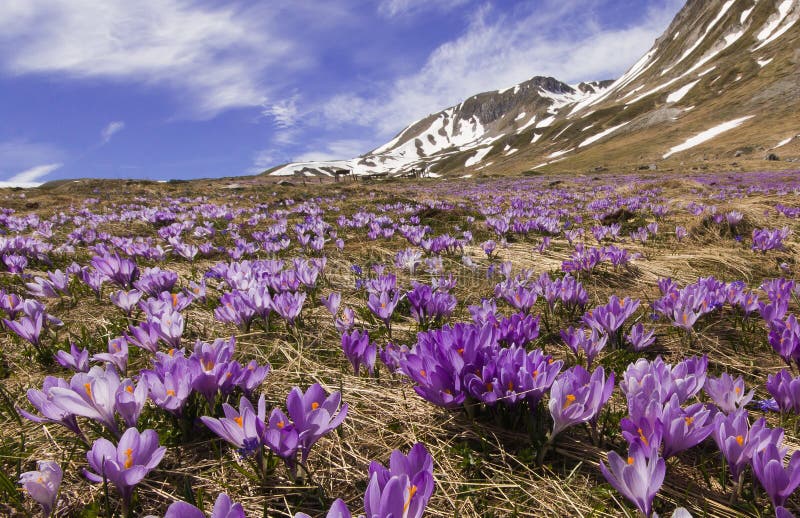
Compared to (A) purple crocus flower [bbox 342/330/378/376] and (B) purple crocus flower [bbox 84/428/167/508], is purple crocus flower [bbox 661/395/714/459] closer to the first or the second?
(A) purple crocus flower [bbox 342/330/378/376]

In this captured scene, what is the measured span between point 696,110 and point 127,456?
81.5 metres

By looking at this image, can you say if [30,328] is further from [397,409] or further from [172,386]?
[397,409]

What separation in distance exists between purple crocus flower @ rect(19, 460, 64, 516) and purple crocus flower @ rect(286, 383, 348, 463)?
747 millimetres

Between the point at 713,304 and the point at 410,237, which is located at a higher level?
the point at 410,237

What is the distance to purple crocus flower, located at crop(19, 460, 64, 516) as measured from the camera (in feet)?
4.28

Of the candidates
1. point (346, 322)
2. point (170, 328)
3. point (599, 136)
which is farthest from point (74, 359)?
point (599, 136)

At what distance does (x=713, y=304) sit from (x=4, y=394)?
171 inches

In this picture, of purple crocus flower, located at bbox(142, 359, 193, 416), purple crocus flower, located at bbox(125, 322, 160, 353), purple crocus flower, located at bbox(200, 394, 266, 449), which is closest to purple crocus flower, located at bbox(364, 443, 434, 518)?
purple crocus flower, located at bbox(200, 394, 266, 449)

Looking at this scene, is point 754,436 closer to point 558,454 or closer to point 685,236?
point 558,454

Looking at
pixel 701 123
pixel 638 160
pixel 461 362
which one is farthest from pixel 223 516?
pixel 701 123

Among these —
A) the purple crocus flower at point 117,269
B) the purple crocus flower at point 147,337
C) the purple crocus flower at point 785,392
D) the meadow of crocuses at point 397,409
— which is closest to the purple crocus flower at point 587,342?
the meadow of crocuses at point 397,409

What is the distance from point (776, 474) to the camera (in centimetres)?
126

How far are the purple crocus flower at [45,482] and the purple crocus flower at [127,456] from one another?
11 cm

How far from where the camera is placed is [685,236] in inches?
266
